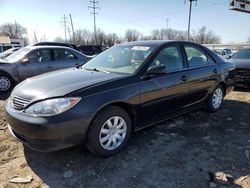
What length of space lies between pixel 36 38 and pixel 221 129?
10020 centimetres

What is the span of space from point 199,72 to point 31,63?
5.36m

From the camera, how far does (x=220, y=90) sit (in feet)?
17.9

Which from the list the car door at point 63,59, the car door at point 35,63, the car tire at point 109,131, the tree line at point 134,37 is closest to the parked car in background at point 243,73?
the car door at point 63,59

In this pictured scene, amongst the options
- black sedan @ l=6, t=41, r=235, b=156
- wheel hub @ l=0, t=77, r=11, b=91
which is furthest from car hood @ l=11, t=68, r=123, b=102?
wheel hub @ l=0, t=77, r=11, b=91

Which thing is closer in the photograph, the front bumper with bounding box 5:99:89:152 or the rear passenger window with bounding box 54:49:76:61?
the front bumper with bounding box 5:99:89:152

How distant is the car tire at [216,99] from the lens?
5173 millimetres

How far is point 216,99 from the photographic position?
5332 mm

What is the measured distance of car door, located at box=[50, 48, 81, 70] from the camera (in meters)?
8.16

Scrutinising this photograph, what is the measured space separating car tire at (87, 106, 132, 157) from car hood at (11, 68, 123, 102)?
1.47 feet

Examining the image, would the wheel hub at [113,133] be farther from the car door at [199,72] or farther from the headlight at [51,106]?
the car door at [199,72]

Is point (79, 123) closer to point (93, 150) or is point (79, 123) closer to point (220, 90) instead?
point (93, 150)

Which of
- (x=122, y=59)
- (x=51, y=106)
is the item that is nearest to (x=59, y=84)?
(x=51, y=106)

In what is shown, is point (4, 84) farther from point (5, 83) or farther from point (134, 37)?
point (134, 37)

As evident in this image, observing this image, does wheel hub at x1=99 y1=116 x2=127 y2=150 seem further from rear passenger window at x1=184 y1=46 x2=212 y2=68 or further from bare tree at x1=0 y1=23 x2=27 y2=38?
bare tree at x1=0 y1=23 x2=27 y2=38
